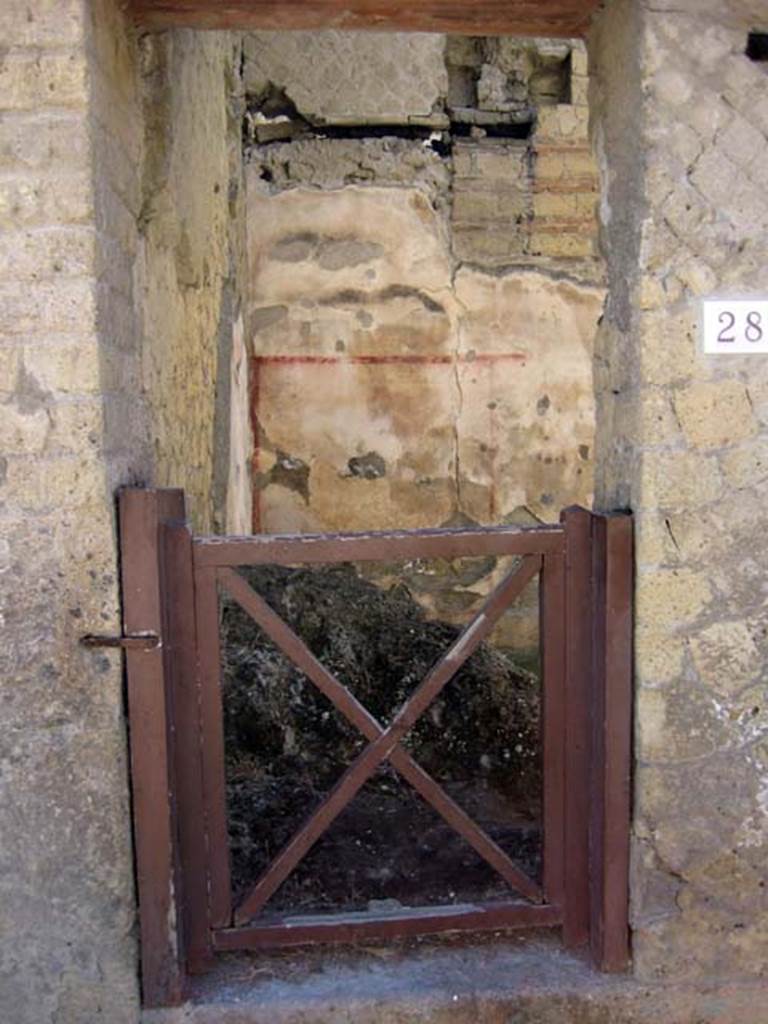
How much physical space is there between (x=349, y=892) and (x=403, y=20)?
2.20 meters

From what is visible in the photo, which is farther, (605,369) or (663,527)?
(605,369)

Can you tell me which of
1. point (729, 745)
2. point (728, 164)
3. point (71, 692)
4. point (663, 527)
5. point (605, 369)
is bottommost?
point (729, 745)

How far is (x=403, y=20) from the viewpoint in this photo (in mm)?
2404

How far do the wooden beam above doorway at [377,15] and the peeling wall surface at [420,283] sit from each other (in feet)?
10.2

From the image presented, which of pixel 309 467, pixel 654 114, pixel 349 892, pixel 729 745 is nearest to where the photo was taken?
pixel 654 114

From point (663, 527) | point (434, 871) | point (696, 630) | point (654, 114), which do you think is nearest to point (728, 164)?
point (654, 114)

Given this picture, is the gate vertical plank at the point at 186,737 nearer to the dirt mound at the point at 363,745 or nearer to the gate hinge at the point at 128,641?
the gate hinge at the point at 128,641

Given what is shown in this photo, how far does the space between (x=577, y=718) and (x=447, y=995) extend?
685mm

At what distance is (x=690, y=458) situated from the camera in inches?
88.0

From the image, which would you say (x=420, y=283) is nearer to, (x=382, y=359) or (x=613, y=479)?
(x=382, y=359)

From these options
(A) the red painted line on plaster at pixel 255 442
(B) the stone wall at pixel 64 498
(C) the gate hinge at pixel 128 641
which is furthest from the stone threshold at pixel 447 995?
(A) the red painted line on plaster at pixel 255 442

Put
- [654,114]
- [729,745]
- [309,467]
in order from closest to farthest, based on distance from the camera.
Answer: [654,114], [729,745], [309,467]

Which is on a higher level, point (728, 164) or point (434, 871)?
point (728, 164)

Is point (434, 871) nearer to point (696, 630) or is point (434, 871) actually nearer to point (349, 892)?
point (349, 892)
